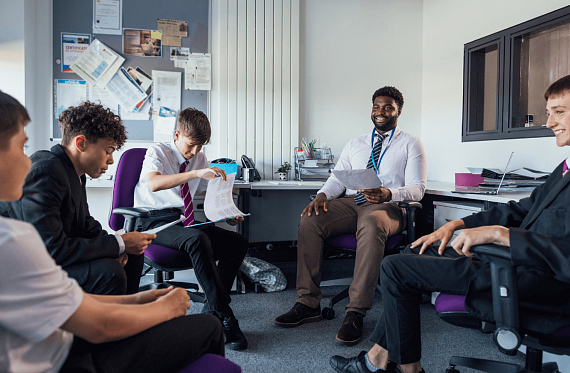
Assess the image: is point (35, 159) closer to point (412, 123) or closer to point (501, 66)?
point (501, 66)

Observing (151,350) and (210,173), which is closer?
(151,350)

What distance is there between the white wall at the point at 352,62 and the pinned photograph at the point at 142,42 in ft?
3.94

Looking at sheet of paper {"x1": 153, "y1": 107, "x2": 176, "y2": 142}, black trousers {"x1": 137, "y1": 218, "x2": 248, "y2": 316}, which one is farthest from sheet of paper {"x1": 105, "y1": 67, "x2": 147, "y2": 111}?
black trousers {"x1": 137, "y1": 218, "x2": 248, "y2": 316}

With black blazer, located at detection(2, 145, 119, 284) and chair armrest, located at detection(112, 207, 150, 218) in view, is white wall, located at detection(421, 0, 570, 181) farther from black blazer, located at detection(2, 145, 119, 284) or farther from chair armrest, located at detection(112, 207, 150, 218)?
black blazer, located at detection(2, 145, 119, 284)

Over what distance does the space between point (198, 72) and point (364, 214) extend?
1.88 meters

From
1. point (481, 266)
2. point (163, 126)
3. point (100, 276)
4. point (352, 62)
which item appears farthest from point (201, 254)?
point (352, 62)

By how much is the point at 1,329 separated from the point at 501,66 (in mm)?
3142

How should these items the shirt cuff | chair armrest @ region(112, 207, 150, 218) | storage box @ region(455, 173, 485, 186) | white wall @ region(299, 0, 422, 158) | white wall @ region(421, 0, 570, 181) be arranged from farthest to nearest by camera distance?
1. white wall @ region(299, 0, 422, 158)
2. white wall @ region(421, 0, 570, 181)
3. storage box @ region(455, 173, 485, 186)
4. chair armrest @ region(112, 207, 150, 218)
5. the shirt cuff

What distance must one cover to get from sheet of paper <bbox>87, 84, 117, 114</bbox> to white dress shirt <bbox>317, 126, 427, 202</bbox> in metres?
1.81

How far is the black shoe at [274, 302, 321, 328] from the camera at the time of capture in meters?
2.08

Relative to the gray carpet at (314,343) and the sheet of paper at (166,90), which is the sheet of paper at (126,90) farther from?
the gray carpet at (314,343)

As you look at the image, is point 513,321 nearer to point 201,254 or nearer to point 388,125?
point 201,254

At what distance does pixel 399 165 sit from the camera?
8.16 ft

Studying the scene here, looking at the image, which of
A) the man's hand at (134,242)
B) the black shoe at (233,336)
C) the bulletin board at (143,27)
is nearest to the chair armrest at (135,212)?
the man's hand at (134,242)
